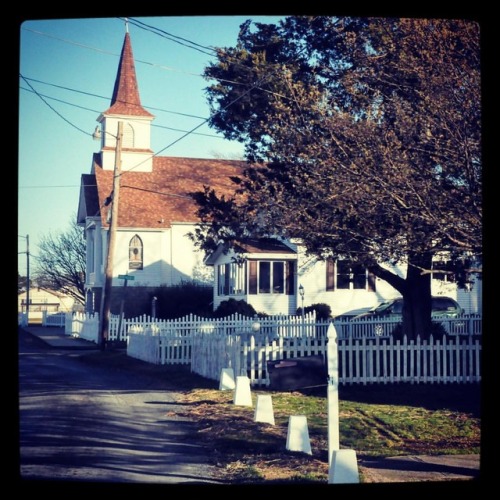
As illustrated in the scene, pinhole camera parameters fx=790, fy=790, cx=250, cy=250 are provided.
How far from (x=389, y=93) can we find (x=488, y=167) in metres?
6.68

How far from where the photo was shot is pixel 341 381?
46.5 feet

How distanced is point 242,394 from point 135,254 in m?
9.46

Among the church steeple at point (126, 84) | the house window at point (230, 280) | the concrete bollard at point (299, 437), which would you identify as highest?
the church steeple at point (126, 84)

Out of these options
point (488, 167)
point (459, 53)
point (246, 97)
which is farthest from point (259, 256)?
point (488, 167)

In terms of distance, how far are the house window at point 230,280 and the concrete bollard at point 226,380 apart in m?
16.1

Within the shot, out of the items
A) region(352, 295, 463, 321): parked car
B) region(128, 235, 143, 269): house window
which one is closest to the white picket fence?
region(128, 235, 143, 269): house window

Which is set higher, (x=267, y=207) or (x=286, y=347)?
(x=267, y=207)

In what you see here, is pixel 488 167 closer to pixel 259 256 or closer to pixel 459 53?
pixel 459 53

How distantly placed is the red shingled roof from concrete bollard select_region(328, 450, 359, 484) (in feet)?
34.0

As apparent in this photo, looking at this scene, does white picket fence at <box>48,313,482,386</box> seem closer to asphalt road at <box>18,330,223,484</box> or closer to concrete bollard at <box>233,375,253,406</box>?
asphalt road at <box>18,330,223,484</box>

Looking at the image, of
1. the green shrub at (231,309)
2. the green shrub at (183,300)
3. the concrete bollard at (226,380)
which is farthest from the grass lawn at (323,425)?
the green shrub at (231,309)

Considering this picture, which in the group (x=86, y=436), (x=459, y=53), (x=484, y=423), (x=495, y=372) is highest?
(x=459, y=53)

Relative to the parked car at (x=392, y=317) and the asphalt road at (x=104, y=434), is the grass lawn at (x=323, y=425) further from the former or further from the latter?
the parked car at (x=392, y=317)

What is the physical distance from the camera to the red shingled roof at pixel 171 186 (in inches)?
661
